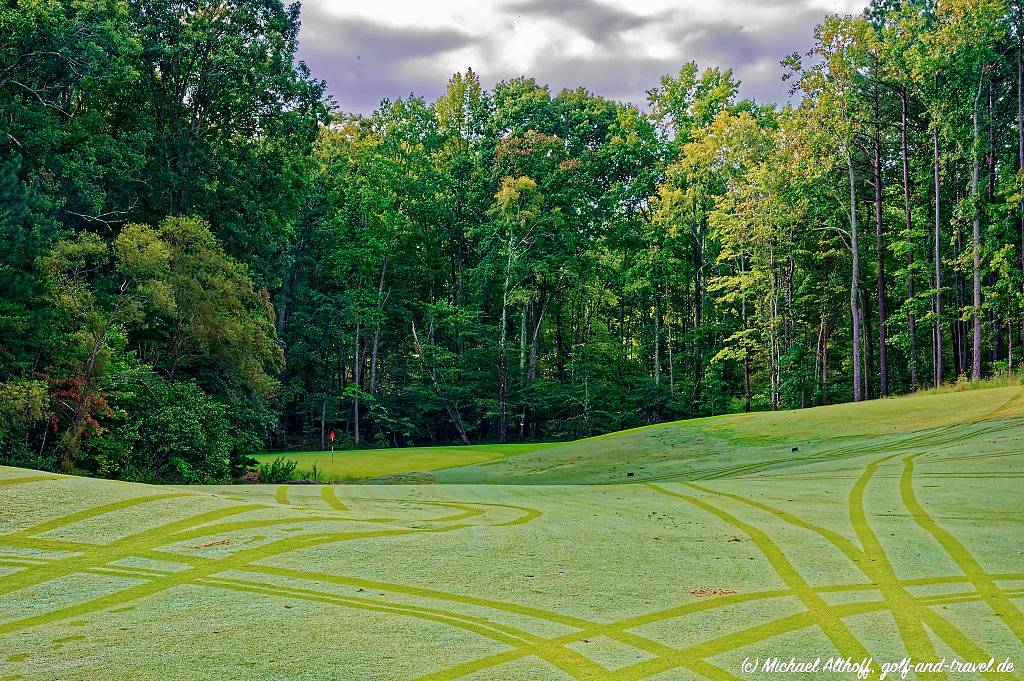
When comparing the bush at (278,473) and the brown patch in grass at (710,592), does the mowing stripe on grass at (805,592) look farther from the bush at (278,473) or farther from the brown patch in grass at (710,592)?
the bush at (278,473)

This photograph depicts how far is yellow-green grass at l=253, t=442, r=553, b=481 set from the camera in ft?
75.5

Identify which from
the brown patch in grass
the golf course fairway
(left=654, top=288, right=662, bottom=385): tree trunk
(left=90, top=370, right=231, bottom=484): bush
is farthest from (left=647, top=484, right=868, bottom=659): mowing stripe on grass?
(left=654, top=288, right=662, bottom=385): tree trunk

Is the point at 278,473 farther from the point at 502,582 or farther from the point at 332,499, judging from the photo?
the point at 502,582

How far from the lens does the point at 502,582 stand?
264 inches

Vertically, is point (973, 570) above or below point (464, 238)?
below

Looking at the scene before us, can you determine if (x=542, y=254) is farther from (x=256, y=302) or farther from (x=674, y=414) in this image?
(x=256, y=302)

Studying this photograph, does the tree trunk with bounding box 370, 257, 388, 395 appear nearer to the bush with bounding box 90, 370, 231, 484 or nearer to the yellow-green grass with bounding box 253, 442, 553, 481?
the yellow-green grass with bounding box 253, 442, 553, 481

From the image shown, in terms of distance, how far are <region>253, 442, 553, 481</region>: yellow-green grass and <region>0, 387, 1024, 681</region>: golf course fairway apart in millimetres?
10087

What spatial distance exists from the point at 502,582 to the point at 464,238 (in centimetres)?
3842

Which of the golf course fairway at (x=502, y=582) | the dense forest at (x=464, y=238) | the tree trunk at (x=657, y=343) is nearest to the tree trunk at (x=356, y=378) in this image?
the dense forest at (x=464, y=238)

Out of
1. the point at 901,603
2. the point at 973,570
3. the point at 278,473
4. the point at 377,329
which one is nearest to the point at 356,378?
the point at 377,329

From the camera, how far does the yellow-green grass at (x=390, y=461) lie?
2300 centimetres

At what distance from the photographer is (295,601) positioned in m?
6.10

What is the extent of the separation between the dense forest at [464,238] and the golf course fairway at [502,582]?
29.1ft
